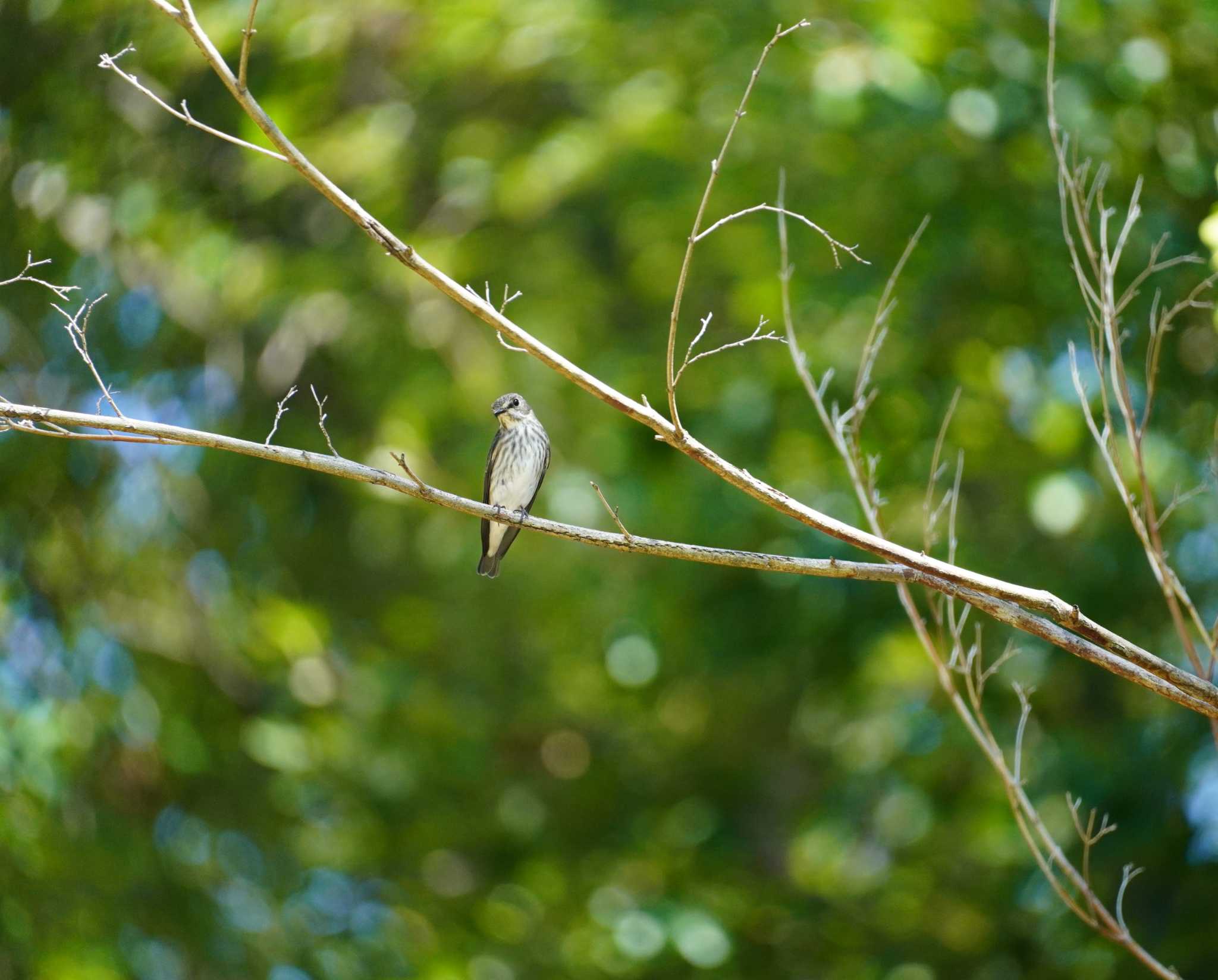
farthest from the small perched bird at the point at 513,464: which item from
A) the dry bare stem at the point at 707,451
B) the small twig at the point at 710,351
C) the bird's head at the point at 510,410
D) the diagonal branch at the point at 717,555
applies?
the dry bare stem at the point at 707,451

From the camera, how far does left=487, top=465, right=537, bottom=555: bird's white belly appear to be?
227 inches

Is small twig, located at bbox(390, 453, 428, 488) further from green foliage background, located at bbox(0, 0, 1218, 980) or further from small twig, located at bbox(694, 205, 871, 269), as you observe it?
green foliage background, located at bbox(0, 0, 1218, 980)

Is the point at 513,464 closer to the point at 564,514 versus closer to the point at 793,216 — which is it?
the point at 564,514

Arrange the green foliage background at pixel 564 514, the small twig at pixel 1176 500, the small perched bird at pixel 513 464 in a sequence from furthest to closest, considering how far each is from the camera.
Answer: the green foliage background at pixel 564 514 < the small perched bird at pixel 513 464 < the small twig at pixel 1176 500

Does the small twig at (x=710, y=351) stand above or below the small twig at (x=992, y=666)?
above

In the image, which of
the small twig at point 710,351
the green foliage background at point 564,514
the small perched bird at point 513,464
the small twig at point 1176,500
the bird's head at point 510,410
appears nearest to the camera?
the small twig at point 710,351

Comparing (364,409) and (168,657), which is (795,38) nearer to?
(364,409)

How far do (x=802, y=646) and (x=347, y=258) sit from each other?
3.67 meters

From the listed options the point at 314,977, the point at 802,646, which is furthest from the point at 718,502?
the point at 314,977

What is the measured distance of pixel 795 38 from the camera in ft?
20.7

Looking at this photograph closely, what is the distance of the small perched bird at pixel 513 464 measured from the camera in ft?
18.9

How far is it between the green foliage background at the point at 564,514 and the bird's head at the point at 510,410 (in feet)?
1.97

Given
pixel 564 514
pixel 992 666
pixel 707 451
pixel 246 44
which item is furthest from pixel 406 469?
pixel 564 514

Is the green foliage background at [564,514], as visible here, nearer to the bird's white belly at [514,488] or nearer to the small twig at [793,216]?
the bird's white belly at [514,488]
